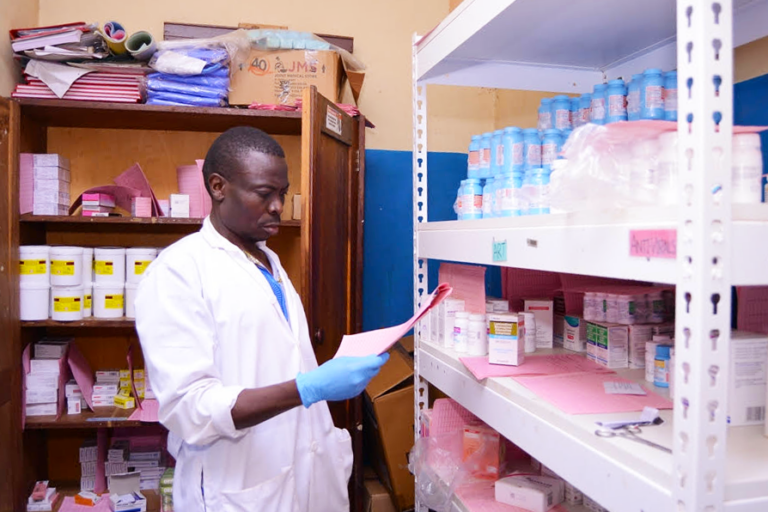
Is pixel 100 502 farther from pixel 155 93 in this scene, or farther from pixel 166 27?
pixel 166 27

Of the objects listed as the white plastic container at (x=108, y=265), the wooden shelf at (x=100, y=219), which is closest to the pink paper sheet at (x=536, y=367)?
the wooden shelf at (x=100, y=219)

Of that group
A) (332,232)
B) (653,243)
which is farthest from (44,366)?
(653,243)

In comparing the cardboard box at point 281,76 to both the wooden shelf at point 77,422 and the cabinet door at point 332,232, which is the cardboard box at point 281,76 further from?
the wooden shelf at point 77,422

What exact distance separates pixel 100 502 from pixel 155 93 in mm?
1953

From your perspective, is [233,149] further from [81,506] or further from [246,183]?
[81,506]

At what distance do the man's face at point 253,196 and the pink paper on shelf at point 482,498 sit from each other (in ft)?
3.04

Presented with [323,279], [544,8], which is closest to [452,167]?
[323,279]

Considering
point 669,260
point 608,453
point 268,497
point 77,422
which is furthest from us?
point 77,422

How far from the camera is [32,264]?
2.40m

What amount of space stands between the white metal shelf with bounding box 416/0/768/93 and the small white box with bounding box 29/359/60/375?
6.88ft

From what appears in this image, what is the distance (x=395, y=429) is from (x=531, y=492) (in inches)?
46.9

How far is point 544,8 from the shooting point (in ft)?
4.17

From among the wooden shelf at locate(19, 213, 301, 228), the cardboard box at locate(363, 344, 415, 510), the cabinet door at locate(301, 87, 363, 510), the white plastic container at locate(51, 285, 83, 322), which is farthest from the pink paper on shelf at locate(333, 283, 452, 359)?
the white plastic container at locate(51, 285, 83, 322)

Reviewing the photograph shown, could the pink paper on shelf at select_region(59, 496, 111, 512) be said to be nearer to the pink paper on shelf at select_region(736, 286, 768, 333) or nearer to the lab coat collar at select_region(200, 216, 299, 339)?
the lab coat collar at select_region(200, 216, 299, 339)
